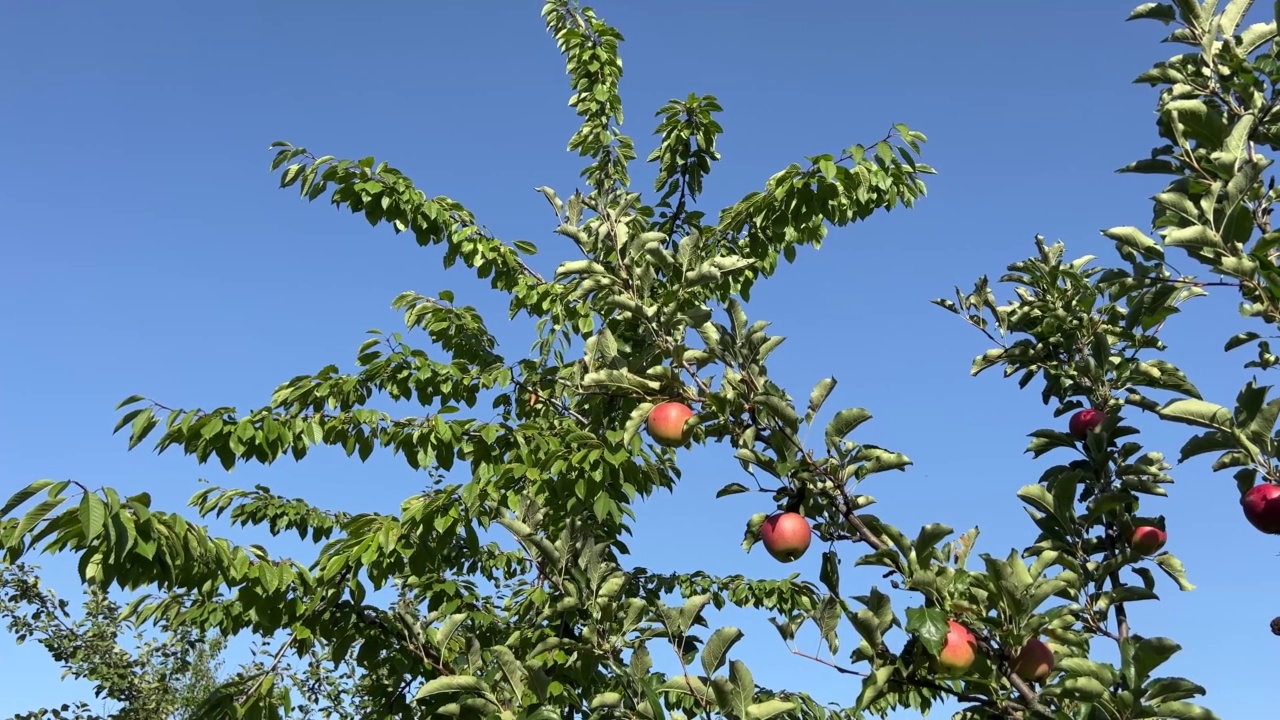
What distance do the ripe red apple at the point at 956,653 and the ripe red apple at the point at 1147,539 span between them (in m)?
0.99

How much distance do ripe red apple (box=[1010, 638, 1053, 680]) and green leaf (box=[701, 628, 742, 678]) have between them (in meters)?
0.84

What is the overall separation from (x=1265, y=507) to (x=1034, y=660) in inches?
30.9

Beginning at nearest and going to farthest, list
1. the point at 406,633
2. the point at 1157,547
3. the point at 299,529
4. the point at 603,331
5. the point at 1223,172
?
the point at 1223,172 < the point at 1157,547 < the point at 603,331 < the point at 406,633 < the point at 299,529

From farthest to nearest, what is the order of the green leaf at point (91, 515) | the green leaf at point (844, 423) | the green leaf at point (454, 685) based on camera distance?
1. the green leaf at point (91, 515)
2. the green leaf at point (454, 685)
3. the green leaf at point (844, 423)

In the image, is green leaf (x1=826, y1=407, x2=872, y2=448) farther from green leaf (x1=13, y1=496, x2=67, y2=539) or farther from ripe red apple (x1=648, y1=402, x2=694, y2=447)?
green leaf (x1=13, y1=496, x2=67, y2=539)

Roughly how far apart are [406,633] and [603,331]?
1.62m

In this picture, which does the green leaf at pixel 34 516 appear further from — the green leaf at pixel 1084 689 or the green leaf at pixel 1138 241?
the green leaf at pixel 1138 241

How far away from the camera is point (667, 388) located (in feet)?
10.1

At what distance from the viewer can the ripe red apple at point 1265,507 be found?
2.45m

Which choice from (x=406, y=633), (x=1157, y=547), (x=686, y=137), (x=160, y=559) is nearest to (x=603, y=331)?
(x=406, y=633)

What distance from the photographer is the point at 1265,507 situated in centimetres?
246

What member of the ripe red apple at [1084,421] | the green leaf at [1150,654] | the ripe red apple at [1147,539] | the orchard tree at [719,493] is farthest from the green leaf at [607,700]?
the ripe red apple at [1084,421]

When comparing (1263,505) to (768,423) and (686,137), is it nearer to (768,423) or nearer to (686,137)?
(768,423)

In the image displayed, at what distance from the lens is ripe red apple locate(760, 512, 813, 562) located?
2.69 meters
